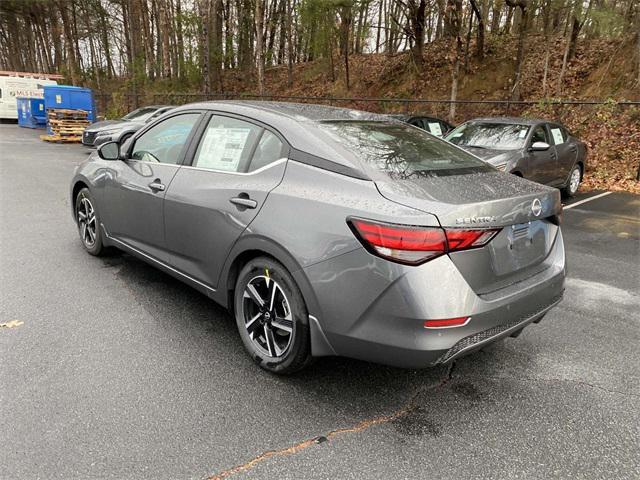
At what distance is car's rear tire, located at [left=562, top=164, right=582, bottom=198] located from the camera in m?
9.34

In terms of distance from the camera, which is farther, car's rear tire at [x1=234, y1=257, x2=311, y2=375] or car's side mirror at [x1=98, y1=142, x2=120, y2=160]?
car's side mirror at [x1=98, y1=142, x2=120, y2=160]

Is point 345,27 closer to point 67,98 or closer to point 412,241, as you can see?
point 67,98

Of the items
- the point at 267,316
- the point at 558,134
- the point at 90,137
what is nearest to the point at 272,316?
the point at 267,316

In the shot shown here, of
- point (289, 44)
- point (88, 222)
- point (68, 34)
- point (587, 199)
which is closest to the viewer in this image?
point (88, 222)

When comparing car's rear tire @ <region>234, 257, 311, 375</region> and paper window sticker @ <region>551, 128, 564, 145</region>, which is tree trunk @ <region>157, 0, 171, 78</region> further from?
car's rear tire @ <region>234, 257, 311, 375</region>

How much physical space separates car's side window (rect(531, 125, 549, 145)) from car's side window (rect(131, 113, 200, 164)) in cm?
628

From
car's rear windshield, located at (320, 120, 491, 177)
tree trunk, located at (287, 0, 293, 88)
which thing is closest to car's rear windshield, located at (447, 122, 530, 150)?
car's rear windshield, located at (320, 120, 491, 177)

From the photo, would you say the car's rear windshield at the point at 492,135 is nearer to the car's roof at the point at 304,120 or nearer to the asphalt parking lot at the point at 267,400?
the asphalt parking lot at the point at 267,400

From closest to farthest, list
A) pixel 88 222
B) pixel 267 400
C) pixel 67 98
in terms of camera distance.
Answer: pixel 267 400 < pixel 88 222 < pixel 67 98

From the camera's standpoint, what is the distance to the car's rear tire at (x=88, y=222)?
4680 mm

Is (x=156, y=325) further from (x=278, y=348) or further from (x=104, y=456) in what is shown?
(x=104, y=456)

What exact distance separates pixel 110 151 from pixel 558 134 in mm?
8091

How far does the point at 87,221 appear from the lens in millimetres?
4922

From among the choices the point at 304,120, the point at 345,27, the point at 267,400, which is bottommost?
the point at 267,400
